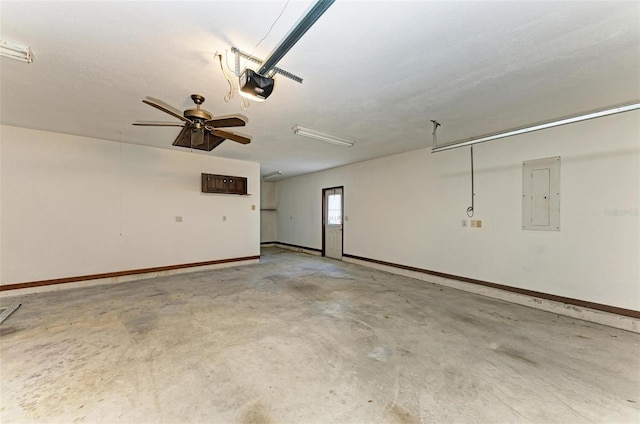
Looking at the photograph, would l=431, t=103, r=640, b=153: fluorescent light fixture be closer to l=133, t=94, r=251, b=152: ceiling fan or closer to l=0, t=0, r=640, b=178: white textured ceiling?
l=0, t=0, r=640, b=178: white textured ceiling

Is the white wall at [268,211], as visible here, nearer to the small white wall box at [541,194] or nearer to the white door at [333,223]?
the white door at [333,223]

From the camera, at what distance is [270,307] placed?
364 centimetres

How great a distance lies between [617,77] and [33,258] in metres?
8.20

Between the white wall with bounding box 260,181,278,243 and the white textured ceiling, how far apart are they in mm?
6227

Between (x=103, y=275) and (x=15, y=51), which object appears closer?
(x=15, y=51)

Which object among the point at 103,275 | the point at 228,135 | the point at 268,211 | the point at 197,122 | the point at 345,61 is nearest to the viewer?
the point at 345,61

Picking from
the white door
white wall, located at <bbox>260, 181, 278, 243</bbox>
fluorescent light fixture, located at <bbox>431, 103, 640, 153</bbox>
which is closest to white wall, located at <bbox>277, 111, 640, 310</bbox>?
the white door

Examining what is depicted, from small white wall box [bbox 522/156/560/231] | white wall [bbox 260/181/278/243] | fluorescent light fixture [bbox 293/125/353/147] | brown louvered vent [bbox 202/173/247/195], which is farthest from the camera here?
white wall [bbox 260/181/278/243]

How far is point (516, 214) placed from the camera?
4031mm

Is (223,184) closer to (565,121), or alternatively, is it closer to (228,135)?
(228,135)

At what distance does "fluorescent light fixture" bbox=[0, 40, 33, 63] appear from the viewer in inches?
79.9

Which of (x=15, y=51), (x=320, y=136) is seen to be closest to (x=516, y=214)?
(x=320, y=136)

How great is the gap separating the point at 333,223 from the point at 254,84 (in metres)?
5.77

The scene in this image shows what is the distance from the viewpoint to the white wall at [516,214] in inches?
125
